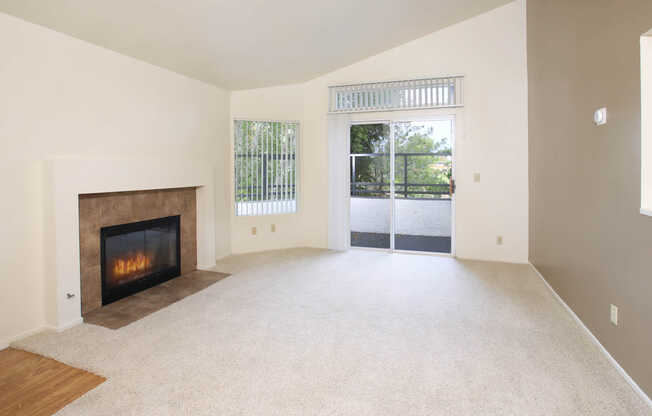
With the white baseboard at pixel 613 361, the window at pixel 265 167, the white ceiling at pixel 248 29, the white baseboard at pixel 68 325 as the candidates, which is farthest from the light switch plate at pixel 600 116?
the white baseboard at pixel 68 325

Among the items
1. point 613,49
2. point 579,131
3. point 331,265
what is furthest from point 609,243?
point 331,265

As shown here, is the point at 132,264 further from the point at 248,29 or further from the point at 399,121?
the point at 399,121

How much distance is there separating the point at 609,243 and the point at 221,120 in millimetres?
4235

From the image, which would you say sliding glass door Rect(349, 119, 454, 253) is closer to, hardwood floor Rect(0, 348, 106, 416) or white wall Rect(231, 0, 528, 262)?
white wall Rect(231, 0, 528, 262)

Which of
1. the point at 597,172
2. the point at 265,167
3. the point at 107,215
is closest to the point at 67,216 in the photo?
the point at 107,215

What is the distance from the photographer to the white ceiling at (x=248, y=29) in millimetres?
2586

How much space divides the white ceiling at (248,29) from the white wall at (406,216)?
206 cm

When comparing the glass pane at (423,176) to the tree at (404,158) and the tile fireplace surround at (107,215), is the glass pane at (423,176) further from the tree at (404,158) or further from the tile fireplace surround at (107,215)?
the tile fireplace surround at (107,215)

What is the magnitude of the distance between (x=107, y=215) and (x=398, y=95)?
12.4ft

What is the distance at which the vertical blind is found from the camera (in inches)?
186

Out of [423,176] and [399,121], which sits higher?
[399,121]

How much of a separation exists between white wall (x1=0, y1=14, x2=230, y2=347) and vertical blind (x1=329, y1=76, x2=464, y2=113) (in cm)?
257

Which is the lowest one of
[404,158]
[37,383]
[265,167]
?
[37,383]

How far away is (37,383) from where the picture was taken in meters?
1.98
